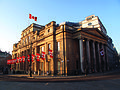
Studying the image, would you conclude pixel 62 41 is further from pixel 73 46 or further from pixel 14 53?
pixel 14 53

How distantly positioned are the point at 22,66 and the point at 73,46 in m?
33.2

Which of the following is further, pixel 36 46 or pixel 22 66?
pixel 22 66

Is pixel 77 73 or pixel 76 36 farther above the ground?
pixel 76 36

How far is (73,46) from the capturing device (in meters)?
33.2

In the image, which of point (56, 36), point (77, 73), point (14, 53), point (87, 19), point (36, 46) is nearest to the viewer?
point (77, 73)

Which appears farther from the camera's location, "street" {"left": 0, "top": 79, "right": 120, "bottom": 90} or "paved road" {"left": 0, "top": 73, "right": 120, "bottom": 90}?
"paved road" {"left": 0, "top": 73, "right": 120, "bottom": 90}

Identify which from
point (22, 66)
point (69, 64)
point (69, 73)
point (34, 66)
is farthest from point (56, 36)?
point (22, 66)

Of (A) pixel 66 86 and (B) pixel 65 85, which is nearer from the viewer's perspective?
(A) pixel 66 86

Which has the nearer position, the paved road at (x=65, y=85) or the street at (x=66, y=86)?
the street at (x=66, y=86)

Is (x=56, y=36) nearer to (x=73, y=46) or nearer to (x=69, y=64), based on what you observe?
(x=73, y=46)

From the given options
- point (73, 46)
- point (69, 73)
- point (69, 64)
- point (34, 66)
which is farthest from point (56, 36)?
point (34, 66)

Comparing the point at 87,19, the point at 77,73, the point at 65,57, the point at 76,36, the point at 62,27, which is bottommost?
the point at 77,73

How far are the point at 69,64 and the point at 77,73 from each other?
10.9 feet

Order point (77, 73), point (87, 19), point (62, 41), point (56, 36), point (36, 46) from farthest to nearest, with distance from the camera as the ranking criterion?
point (87, 19), point (36, 46), point (56, 36), point (62, 41), point (77, 73)
